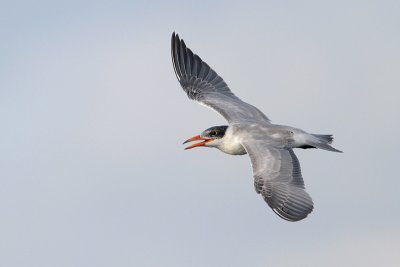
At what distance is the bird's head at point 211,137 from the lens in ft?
69.2

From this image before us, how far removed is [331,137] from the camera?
69.7 ft

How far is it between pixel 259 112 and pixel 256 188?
4.08m

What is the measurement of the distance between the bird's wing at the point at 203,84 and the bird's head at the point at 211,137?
139 centimetres

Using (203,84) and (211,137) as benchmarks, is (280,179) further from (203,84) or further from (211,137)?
(203,84)

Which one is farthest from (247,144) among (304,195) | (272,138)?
(304,195)

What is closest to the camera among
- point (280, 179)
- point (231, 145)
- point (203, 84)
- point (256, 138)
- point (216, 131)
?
point (280, 179)

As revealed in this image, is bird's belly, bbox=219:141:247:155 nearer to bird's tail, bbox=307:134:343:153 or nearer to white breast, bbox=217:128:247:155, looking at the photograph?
white breast, bbox=217:128:247:155

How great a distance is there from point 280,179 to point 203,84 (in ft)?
19.3

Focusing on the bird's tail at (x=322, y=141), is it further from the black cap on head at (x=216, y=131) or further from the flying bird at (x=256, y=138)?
the black cap on head at (x=216, y=131)

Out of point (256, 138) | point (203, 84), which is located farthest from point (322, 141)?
point (203, 84)

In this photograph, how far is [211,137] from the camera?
2123 cm

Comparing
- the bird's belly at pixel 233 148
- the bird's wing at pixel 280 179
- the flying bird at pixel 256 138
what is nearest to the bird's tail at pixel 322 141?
the flying bird at pixel 256 138

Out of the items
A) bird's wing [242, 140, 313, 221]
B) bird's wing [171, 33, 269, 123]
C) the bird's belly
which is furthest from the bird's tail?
bird's wing [171, 33, 269, 123]

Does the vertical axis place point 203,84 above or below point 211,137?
above
